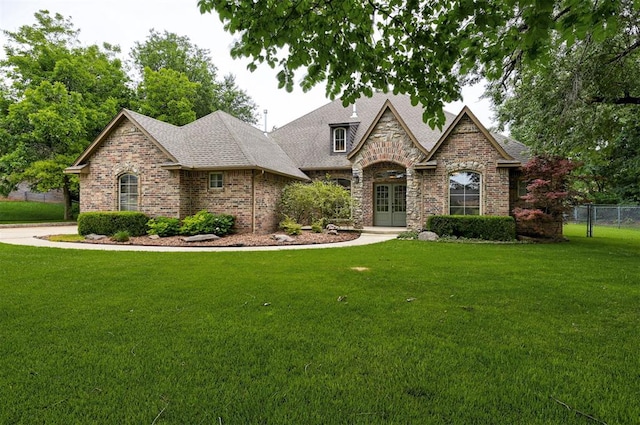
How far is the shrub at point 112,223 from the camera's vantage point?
43.4ft

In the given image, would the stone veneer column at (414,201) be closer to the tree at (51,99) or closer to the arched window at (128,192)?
the arched window at (128,192)

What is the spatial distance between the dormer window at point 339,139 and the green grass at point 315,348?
1339 cm

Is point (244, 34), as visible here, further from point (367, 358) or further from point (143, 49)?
point (143, 49)

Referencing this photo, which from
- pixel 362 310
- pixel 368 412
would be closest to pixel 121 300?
pixel 362 310

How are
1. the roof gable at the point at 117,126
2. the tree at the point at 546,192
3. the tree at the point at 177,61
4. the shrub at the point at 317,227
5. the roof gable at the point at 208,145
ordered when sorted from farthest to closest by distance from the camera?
the tree at the point at 177,61, the shrub at the point at 317,227, the roof gable at the point at 208,145, the roof gable at the point at 117,126, the tree at the point at 546,192

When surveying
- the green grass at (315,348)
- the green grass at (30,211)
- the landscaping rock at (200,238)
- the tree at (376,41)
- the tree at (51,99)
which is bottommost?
the green grass at (315,348)

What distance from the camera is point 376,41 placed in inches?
182

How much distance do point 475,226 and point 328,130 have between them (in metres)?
11.2

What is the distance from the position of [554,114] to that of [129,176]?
16.0m

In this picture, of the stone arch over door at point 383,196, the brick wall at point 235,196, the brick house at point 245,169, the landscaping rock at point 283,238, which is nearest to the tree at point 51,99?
the brick house at point 245,169

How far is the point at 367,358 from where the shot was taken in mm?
3014

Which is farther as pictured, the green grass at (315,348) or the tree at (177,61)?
the tree at (177,61)

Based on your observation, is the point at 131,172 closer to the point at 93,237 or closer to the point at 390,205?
the point at 93,237

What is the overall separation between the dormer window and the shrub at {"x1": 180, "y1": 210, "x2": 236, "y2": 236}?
820cm
